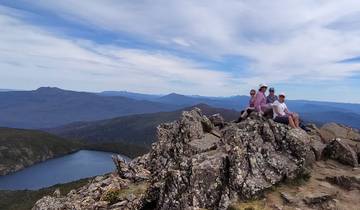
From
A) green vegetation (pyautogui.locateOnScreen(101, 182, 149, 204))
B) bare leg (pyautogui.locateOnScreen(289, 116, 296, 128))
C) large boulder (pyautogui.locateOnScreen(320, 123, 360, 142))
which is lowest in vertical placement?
green vegetation (pyautogui.locateOnScreen(101, 182, 149, 204))

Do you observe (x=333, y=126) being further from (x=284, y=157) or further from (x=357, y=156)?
(x=284, y=157)

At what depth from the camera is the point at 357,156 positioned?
32812 millimetres

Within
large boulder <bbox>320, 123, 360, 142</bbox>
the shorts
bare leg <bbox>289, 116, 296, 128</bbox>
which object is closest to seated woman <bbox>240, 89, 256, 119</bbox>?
the shorts

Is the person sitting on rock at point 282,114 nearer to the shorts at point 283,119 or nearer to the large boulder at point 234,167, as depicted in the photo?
the shorts at point 283,119

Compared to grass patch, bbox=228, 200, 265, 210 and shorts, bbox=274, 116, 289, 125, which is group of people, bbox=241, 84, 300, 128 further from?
grass patch, bbox=228, 200, 265, 210

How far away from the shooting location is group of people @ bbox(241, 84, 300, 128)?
35.1m

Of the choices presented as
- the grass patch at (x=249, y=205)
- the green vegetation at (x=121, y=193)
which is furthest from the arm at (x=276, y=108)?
the green vegetation at (x=121, y=193)

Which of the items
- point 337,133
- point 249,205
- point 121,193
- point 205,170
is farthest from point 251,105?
point 249,205

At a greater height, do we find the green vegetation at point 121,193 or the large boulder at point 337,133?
the large boulder at point 337,133

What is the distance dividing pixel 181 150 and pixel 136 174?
469 centimetres

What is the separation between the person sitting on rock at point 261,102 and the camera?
3703 centimetres

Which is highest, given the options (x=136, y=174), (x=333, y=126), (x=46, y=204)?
(x=333, y=126)

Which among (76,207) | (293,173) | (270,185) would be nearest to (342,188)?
(293,173)

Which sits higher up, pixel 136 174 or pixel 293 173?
pixel 293 173
